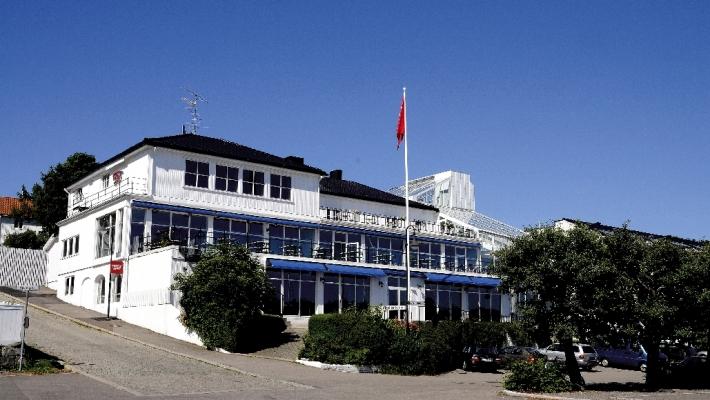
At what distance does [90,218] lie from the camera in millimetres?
45562

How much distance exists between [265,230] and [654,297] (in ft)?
82.0

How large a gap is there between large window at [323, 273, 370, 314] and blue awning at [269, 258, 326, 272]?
3.94 feet

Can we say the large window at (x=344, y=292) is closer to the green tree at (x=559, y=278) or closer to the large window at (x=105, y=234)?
the large window at (x=105, y=234)

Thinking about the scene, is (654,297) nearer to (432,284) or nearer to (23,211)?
(432,284)

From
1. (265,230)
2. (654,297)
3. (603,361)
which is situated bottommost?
(603,361)

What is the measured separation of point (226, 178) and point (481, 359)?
19393 millimetres

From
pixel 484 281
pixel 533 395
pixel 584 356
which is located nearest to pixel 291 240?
pixel 484 281

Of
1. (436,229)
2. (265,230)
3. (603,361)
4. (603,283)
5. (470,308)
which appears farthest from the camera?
(436,229)

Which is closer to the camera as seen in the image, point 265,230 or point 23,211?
point 265,230

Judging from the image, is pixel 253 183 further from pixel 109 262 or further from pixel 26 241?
pixel 26 241

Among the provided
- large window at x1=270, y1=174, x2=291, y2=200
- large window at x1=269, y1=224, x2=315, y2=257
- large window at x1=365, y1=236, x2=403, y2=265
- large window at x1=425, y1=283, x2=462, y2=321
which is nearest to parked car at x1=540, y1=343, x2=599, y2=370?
large window at x1=425, y1=283, x2=462, y2=321

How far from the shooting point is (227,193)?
146ft

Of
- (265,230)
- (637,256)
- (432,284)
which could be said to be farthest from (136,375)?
(432,284)

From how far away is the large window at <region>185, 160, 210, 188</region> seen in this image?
1722 inches
